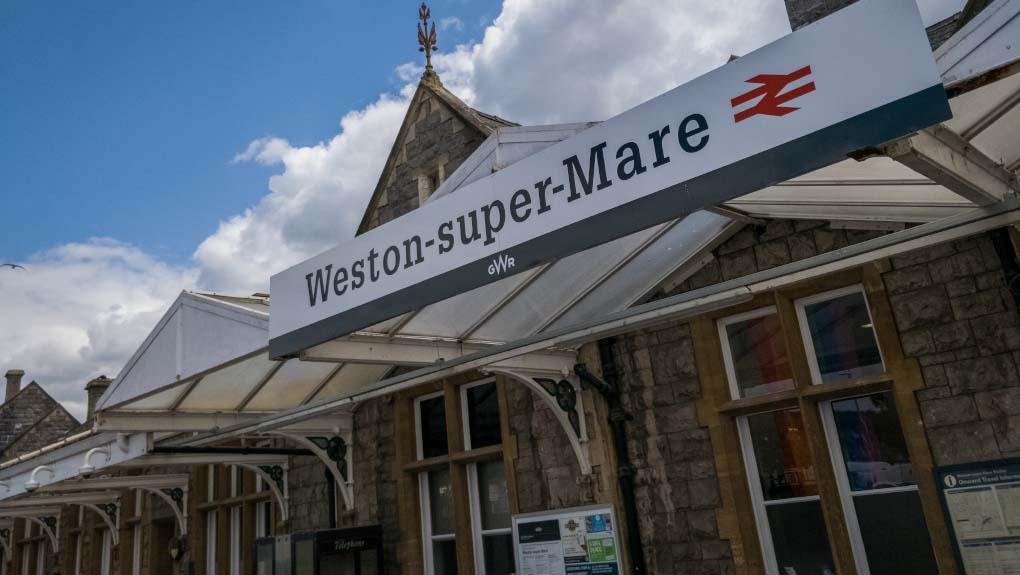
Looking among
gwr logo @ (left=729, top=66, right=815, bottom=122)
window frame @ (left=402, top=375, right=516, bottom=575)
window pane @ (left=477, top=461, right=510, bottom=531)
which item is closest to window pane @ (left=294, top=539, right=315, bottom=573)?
window frame @ (left=402, top=375, right=516, bottom=575)

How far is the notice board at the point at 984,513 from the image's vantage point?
4.63 m

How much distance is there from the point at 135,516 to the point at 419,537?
7414 millimetres

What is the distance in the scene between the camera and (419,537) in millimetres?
8156

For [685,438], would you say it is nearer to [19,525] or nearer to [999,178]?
[999,178]

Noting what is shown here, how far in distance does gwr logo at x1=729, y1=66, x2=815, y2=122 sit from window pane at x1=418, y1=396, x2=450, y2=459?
5.56 meters

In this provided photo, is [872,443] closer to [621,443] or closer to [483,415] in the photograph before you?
[621,443]

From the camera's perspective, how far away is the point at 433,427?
27.9 feet

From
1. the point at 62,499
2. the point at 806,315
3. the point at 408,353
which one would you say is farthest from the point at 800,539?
the point at 62,499

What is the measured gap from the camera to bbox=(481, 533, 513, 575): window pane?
7625mm

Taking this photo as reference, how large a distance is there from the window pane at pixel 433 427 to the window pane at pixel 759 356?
3.30m

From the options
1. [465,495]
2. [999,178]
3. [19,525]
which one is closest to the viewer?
[999,178]

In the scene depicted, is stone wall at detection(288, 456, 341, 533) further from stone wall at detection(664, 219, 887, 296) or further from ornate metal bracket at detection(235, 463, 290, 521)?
stone wall at detection(664, 219, 887, 296)

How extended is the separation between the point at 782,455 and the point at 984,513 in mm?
1449

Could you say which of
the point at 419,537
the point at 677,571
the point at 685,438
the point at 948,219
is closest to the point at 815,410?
the point at 685,438
